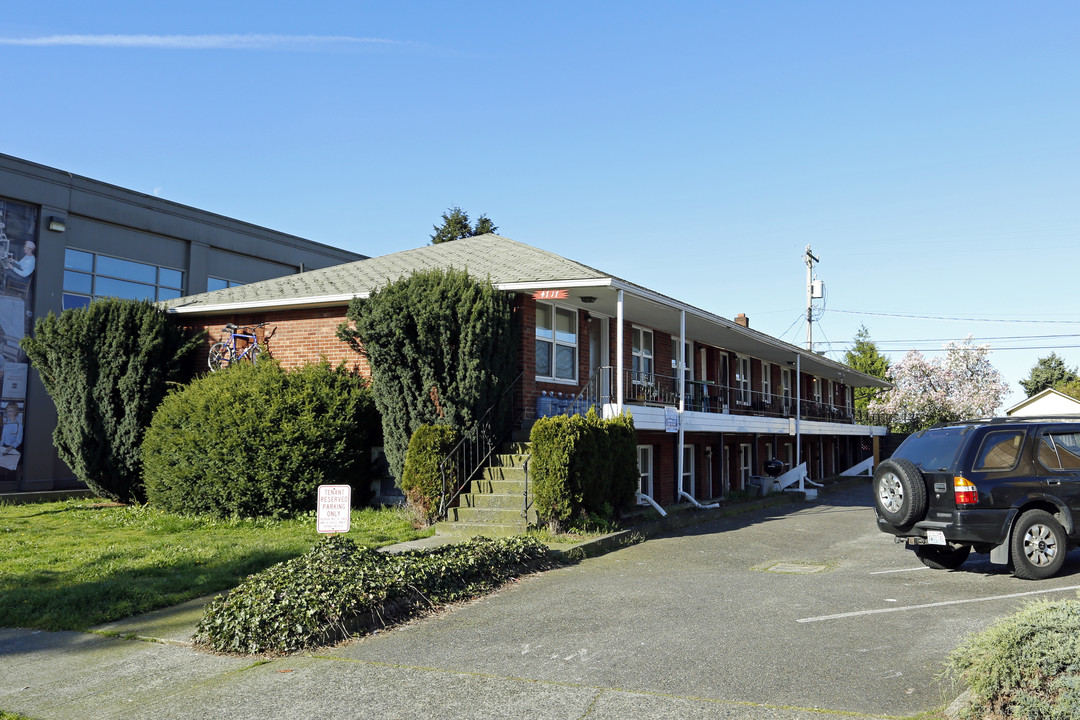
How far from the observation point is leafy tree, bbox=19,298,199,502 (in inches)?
645

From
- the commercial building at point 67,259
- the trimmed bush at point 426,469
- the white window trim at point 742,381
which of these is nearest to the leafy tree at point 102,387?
the commercial building at point 67,259

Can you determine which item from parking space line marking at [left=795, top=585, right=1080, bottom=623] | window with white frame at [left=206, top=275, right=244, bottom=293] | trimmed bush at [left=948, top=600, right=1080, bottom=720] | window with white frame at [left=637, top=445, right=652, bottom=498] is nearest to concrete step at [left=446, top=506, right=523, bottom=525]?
parking space line marking at [left=795, top=585, right=1080, bottom=623]

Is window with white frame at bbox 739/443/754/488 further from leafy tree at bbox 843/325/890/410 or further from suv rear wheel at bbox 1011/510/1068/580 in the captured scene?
leafy tree at bbox 843/325/890/410

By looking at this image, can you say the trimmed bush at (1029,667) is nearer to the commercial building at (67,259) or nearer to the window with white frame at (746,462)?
the window with white frame at (746,462)

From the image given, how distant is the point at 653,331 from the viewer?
68.0 ft

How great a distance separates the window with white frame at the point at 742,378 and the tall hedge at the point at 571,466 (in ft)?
46.6

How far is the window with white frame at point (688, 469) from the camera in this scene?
825 inches

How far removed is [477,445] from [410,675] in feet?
26.2

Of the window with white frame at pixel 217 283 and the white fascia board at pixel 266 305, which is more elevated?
the window with white frame at pixel 217 283

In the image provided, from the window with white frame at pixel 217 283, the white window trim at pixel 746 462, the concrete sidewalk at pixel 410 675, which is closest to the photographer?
the concrete sidewalk at pixel 410 675

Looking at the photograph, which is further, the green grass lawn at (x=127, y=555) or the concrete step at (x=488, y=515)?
the concrete step at (x=488, y=515)

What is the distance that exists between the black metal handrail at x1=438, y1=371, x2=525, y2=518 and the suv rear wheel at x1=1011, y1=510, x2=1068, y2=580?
7.66 m

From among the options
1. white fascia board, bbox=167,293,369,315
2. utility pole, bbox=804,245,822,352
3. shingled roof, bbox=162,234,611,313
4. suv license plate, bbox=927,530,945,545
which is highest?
utility pole, bbox=804,245,822,352

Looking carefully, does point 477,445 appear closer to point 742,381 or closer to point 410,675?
point 410,675
